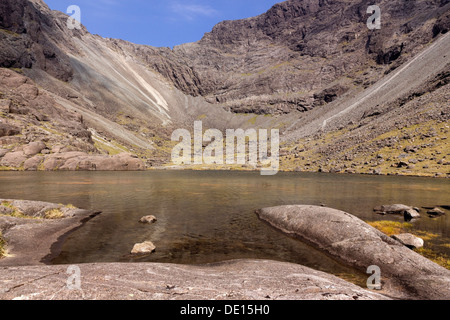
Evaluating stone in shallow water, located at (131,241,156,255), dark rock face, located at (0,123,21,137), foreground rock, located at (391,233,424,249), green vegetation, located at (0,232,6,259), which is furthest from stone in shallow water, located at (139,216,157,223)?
dark rock face, located at (0,123,21,137)

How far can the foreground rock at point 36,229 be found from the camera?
49.9 ft

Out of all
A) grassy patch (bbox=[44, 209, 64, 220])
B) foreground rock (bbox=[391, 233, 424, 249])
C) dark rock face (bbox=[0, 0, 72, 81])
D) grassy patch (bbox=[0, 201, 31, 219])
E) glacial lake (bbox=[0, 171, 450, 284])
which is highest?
dark rock face (bbox=[0, 0, 72, 81])

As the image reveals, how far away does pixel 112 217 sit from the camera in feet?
86.7

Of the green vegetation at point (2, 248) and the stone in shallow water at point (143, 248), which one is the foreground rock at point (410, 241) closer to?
the stone in shallow water at point (143, 248)

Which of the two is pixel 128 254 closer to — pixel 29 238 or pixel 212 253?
pixel 212 253

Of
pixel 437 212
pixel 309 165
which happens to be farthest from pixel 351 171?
pixel 437 212

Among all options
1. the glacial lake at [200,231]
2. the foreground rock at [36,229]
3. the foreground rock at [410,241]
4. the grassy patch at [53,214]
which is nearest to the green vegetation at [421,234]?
the foreground rock at [410,241]

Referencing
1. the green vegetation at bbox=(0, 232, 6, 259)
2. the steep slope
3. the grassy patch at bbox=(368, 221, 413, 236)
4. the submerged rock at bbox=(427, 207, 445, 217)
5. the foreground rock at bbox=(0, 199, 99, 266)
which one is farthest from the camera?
the steep slope

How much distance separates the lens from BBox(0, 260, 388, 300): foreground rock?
786cm

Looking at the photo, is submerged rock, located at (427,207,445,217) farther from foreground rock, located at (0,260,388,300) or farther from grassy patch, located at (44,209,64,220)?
grassy patch, located at (44,209,64,220)

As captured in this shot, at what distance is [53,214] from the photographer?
2412cm

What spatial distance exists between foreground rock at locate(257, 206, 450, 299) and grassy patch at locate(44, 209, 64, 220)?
20.2 meters

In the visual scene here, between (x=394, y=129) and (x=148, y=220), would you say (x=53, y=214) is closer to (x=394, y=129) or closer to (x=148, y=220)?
(x=148, y=220)
